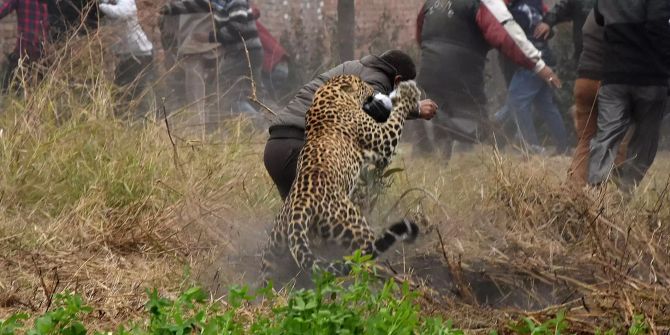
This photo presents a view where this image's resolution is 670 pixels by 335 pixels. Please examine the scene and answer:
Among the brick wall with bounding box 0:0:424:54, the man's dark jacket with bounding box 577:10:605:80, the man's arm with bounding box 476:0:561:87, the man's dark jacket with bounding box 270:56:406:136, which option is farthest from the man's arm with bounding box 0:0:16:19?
the man's dark jacket with bounding box 577:10:605:80

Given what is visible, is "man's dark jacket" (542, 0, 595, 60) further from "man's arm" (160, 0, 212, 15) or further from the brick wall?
"man's arm" (160, 0, 212, 15)

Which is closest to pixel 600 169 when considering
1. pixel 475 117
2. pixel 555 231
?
pixel 555 231

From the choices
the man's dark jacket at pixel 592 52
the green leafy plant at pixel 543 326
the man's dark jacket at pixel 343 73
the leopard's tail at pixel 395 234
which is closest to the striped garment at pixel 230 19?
the man's dark jacket at pixel 592 52

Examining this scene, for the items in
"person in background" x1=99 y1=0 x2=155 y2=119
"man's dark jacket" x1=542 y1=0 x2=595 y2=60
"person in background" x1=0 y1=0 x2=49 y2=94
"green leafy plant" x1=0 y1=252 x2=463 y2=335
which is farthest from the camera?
"person in background" x1=0 y1=0 x2=49 y2=94

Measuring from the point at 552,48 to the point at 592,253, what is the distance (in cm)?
426

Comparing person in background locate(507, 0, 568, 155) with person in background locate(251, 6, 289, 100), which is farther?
person in background locate(251, 6, 289, 100)

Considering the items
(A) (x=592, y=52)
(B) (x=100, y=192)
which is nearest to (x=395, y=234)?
(B) (x=100, y=192)

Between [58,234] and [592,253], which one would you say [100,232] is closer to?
[58,234]

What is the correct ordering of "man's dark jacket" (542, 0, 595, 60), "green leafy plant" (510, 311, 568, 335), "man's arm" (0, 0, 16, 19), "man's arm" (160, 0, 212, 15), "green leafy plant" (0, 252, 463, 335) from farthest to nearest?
1. "man's arm" (160, 0, 212, 15)
2. "man's arm" (0, 0, 16, 19)
3. "man's dark jacket" (542, 0, 595, 60)
4. "green leafy plant" (510, 311, 568, 335)
5. "green leafy plant" (0, 252, 463, 335)

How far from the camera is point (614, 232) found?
21.8 feet

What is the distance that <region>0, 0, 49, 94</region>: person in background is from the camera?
10367 mm

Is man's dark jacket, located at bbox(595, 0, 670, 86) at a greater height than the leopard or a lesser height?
lesser

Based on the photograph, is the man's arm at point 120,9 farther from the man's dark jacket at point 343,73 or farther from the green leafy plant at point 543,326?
the green leafy plant at point 543,326

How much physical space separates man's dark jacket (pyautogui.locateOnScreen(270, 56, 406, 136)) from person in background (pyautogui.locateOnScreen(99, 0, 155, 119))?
2.87 m
